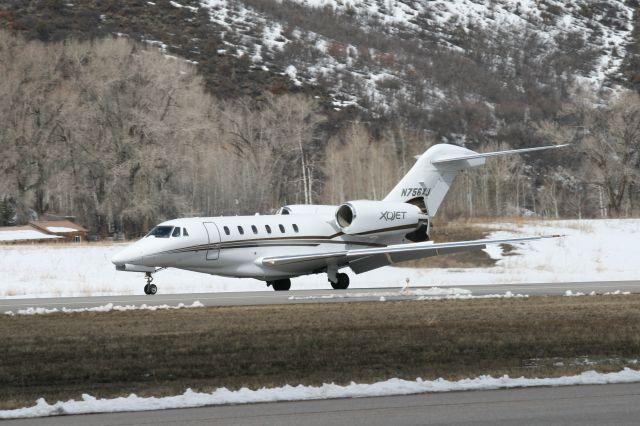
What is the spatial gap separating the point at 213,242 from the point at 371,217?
5.58 m

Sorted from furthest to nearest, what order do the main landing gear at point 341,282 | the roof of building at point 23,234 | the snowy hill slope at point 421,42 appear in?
the snowy hill slope at point 421,42 → the roof of building at point 23,234 → the main landing gear at point 341,282

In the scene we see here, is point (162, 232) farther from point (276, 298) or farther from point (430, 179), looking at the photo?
point (430, 179)

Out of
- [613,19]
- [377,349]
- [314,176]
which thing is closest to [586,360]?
[377,349]

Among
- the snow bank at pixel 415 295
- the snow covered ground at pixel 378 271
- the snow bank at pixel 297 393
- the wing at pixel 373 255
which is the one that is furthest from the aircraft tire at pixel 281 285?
the snow bank at pixel 297 393

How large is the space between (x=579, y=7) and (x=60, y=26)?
11049 cm

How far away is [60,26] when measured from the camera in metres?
122

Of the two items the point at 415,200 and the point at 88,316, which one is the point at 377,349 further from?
the point at 415,200

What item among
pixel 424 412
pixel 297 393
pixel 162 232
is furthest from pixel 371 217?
pixel 424 412

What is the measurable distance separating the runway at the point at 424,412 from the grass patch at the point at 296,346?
1.24m

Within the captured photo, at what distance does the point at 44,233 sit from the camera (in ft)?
168

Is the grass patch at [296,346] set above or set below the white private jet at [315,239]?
below

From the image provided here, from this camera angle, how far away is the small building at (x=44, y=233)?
161 ft

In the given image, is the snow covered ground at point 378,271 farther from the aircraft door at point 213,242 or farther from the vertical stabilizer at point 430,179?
the aircraft door at point 213,242

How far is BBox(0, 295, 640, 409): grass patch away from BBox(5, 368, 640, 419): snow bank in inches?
22.9
